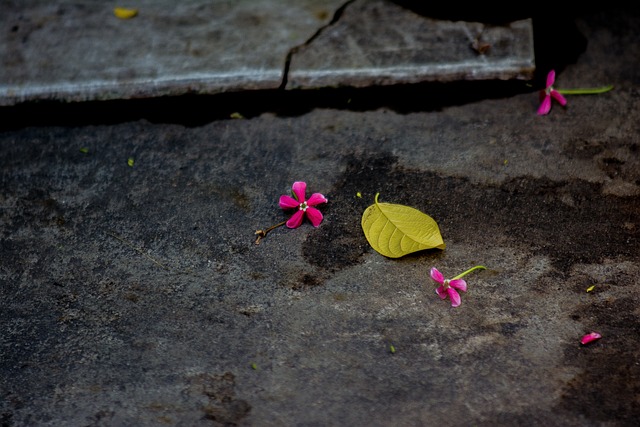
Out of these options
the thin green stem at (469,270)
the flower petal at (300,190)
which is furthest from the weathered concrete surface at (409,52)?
the thin green stem at (469,270)

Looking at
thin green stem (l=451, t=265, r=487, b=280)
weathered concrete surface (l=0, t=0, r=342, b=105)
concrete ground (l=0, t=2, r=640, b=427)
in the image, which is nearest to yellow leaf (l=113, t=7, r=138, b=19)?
weathered concrete surface (l=0, t=0, r=342, b=105)

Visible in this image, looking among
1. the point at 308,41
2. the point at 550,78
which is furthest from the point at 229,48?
the point at 550,78

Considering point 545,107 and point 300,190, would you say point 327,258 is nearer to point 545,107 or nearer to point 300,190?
point 300,190

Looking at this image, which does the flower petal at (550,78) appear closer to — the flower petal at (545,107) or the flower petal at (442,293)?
the flower petal at (545,107)

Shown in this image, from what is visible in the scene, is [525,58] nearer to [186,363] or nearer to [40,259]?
[186,363]

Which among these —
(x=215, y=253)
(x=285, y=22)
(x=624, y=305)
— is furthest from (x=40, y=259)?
(x=624, y=305)

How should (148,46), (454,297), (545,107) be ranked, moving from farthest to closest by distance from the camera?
(148,46) < (545,107) < (454,297)

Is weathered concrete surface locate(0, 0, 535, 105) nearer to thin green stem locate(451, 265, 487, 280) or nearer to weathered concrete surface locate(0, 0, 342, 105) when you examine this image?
weathered concrete surface locate(0, 0, 342, 105)
